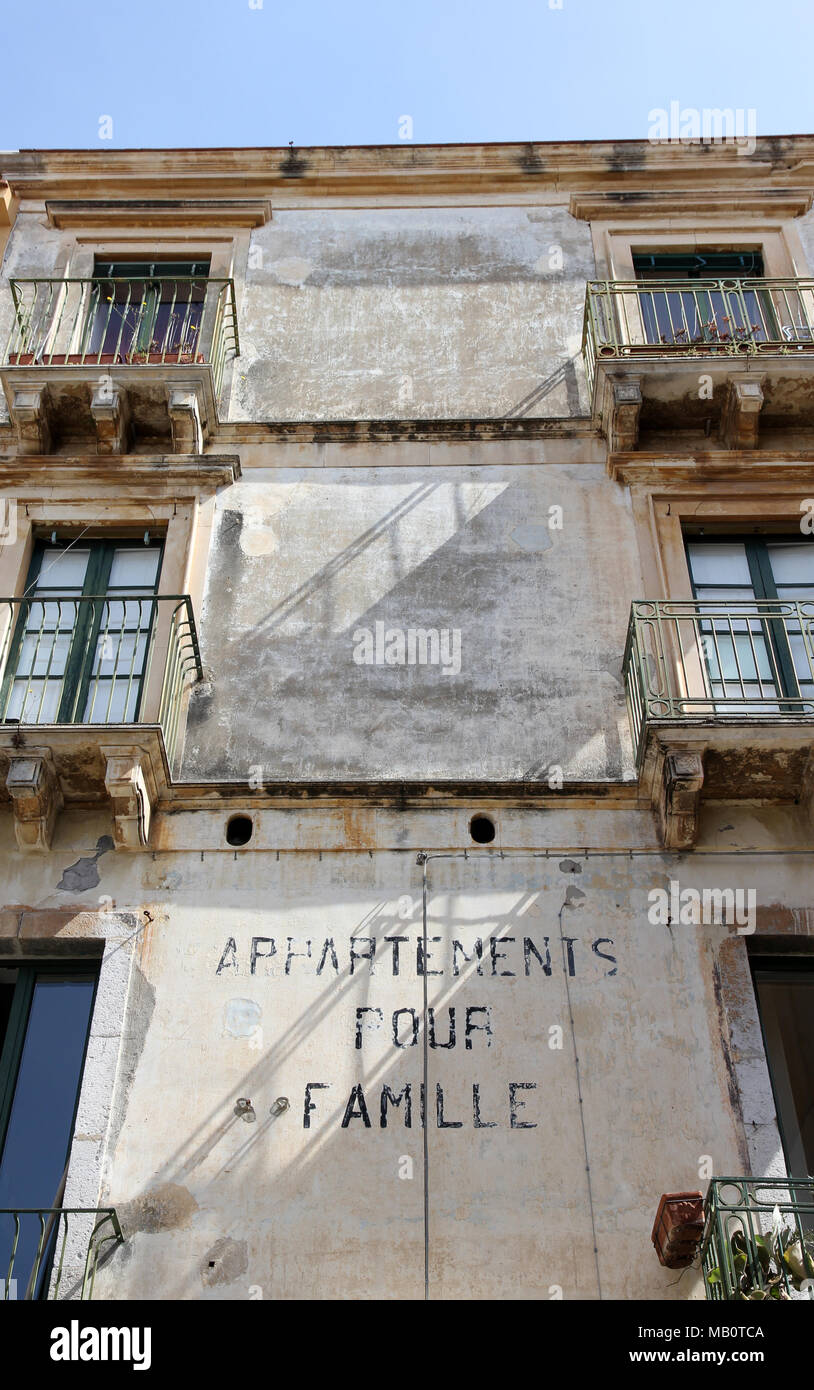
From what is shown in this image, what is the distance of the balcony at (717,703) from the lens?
9664 millimetres

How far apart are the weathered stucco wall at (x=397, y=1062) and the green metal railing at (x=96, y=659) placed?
104 cm

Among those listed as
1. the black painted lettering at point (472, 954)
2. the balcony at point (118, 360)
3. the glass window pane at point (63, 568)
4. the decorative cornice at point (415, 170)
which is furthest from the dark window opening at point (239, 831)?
the decorative cornice at point (415, 170)

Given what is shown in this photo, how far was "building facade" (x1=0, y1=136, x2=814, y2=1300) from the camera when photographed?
8523 mm

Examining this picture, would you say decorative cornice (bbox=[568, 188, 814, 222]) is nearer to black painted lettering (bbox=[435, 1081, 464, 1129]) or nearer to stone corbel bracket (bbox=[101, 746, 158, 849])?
stone corbel bracket (bbox=[101, 746, 158, 849])

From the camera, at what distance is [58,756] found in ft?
32.1

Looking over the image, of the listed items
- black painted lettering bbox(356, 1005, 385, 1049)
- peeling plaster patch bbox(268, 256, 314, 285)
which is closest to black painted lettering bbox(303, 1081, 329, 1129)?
black painted lettering bbox(356, 1005, 385, 1049)

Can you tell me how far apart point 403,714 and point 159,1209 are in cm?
401

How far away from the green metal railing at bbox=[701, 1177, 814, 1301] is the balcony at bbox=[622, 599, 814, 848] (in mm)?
2588

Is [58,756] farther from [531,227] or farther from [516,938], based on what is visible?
[531,227]

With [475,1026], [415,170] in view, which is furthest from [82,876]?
[415,170]

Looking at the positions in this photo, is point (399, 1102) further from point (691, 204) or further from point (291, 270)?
point (691, 204)

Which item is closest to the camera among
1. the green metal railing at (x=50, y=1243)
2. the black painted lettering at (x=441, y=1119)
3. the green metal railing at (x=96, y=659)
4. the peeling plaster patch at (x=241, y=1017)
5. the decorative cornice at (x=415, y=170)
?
the green metal railing at (x=50, y=1243)

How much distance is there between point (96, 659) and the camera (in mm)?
11086

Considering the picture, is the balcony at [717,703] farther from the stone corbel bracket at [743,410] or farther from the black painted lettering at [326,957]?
the black painted lettering at [326,957]
